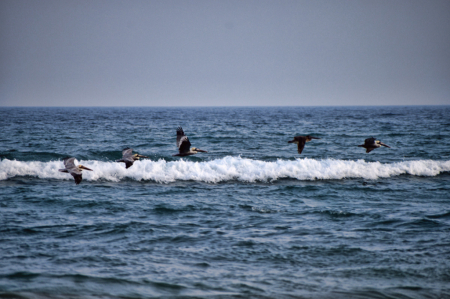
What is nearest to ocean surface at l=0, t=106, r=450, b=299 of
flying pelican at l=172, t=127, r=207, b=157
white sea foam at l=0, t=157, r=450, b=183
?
white sea foam at l=0, t=157, r=450, b=183

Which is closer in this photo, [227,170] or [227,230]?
[227,230]

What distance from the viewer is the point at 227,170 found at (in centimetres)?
2044

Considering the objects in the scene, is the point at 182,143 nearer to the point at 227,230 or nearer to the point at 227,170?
the point at 227,230

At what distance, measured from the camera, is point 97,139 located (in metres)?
32.7

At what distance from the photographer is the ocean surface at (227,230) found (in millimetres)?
8953

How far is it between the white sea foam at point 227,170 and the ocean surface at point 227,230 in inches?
2.4

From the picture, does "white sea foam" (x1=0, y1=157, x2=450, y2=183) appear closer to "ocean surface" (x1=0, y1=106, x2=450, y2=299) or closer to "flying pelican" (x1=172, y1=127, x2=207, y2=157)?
"ocean surface" (x1=0, y1=106, x2=450, y2=299)

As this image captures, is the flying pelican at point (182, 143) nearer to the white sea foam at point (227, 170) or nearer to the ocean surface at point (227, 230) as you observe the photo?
the ocean surface at point (227, 230)

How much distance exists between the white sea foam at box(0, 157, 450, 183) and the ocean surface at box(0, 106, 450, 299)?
2.4 inches

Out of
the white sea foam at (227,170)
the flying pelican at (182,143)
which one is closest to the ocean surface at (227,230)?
the white sea foam at (227,170)

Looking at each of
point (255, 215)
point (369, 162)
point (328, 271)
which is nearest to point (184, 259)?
point (328, 271)

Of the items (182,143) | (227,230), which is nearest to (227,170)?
(182,143)

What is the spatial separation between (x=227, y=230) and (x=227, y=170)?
8.45 m

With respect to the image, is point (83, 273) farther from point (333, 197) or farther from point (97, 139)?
point (97, 139)
